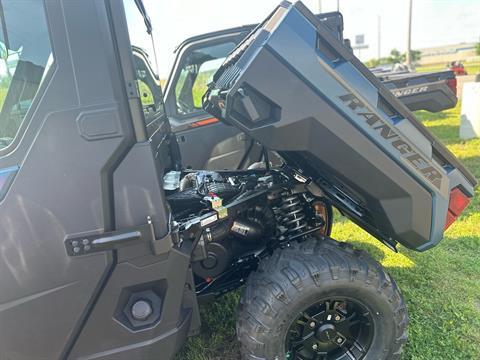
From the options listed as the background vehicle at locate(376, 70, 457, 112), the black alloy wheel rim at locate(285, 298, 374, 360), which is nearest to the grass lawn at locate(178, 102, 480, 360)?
the black alloy wheel rim at locate(285, 298, 374, 360)

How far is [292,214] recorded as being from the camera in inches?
97.8

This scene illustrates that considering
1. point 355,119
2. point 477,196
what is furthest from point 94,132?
point 477,196

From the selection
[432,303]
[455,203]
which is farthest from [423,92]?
[455,203]

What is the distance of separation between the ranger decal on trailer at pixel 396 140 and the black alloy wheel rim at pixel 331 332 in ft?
2.65

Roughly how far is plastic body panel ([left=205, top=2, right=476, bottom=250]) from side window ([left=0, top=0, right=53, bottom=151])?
32.0 inches

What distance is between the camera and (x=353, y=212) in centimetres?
227

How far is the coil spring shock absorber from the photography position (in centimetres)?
244

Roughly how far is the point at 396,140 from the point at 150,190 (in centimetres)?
119

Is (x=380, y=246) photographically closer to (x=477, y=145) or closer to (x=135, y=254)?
(x=135, y=254)

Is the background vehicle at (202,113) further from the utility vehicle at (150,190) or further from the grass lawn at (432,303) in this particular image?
the utility vehicle at (150,190)

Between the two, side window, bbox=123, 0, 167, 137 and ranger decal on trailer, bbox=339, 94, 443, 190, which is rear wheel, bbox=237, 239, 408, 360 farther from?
side window, bbox=123, 0, 167, 137

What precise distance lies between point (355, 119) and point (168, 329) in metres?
1.38

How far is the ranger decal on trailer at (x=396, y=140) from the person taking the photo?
1.75m

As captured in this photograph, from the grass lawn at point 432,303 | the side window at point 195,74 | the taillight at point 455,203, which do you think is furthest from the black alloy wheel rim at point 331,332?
the side window at point 195,74
